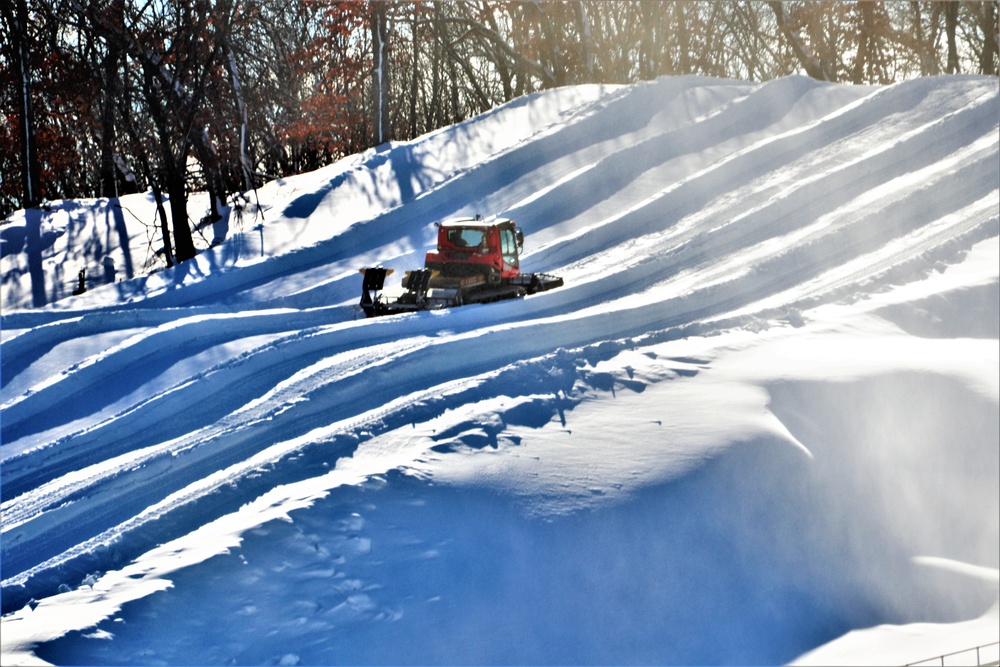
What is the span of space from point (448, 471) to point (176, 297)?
7.68 metres

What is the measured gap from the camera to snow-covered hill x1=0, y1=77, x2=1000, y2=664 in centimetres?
616

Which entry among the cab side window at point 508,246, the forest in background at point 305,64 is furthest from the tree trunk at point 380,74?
the cab side window at point 508,246

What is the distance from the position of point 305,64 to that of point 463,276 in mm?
13727

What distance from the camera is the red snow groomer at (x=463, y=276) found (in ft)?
38.3

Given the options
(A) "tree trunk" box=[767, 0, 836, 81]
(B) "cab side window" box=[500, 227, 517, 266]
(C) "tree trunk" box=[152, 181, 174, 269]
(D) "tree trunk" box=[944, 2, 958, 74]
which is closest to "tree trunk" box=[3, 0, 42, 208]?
(C) "tree trunk" box=[152, 181, 174, 269]

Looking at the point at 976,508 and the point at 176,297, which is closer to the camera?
the point at 976,508

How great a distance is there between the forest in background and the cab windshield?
19.5 feet

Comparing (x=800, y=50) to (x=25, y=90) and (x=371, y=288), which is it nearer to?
(x=371, y=288)

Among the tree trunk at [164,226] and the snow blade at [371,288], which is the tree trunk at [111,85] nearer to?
the tree trunk at [164,226]

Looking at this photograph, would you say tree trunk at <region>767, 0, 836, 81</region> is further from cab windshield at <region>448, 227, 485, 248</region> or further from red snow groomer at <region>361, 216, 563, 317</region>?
cab windshield at <region>448, 227, 485, 248</region>

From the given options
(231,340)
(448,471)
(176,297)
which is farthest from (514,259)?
(448,471)

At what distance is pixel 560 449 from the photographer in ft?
24.2

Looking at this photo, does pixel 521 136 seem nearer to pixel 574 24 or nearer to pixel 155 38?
pixel 155 38

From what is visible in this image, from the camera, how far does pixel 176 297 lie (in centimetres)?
1345
